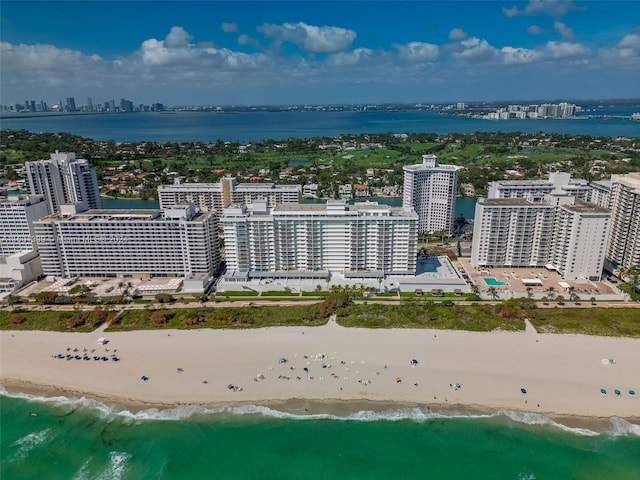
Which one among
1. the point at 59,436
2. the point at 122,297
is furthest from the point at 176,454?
the point at 122,297

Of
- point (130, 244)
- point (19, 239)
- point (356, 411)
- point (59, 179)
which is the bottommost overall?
point (356, 411)

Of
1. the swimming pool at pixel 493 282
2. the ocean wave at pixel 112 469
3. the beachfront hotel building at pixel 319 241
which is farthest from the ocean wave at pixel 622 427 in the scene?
the ocean wave at pixel 112 469

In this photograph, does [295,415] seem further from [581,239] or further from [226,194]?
[226,194]

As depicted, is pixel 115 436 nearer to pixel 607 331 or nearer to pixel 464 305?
pixel 464 305

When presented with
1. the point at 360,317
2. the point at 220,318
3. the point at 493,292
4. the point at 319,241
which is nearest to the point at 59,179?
the point at 220,318

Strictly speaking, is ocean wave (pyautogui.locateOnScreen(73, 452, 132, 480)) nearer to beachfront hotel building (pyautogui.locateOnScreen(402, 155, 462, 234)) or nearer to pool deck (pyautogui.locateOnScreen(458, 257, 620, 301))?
pool deck (pyautogui.locateOnScreen(458, 257, 620, 301))

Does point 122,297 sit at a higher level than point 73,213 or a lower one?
lower
